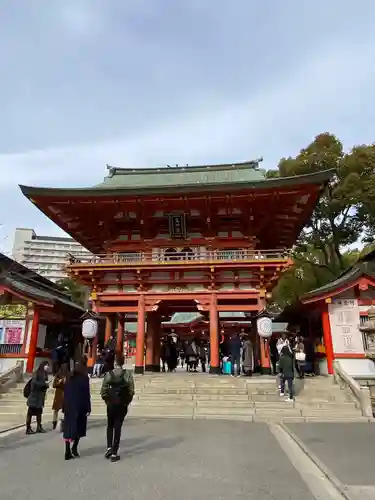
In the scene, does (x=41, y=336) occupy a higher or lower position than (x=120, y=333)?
lower

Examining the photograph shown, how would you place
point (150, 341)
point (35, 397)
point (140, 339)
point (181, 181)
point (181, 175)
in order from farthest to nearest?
point (181, 175) → point (181, 181) → point (150, 341) → point (140, 339) → point (35, 397)

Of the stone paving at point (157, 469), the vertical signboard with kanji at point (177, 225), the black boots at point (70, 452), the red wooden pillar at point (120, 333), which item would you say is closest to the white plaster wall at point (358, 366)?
the stone paving at point (157, 469)

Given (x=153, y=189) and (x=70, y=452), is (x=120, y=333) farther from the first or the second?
(x=70, y=452)

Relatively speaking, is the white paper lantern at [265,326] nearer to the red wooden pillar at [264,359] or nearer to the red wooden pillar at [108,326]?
the red wooden pillar at [264,359]

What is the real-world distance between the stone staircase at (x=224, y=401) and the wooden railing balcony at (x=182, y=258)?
18.5 feet

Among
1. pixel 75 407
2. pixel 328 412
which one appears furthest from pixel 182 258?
pixel 75 407

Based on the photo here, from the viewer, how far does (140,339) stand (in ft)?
60.6

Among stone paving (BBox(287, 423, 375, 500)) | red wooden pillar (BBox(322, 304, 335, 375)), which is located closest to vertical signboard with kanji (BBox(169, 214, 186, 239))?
red wooden pillar (BBox(322, 304, 335, 375))

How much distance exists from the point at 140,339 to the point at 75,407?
11575 millimetres

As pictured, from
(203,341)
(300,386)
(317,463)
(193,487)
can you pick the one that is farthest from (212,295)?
(203,341)

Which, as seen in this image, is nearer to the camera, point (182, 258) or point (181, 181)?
point (182, 258)

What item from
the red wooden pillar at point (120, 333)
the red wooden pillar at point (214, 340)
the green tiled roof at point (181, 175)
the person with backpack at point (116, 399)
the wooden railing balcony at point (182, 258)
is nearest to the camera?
the person with backpack at point (116, 399)

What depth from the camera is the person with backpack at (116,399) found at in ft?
21.5

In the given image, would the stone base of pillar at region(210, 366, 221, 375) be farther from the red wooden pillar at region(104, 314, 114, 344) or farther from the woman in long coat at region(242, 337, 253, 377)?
the red wooden pillar at region(104, 314, 114, 344)
